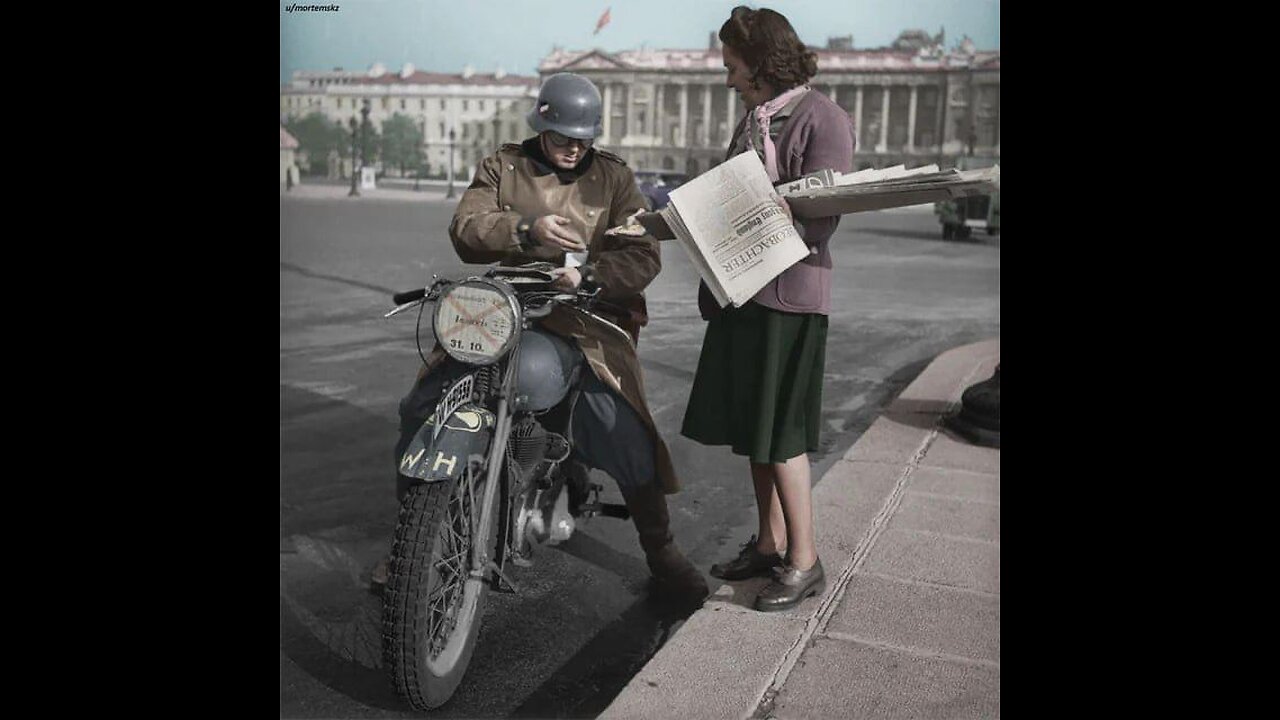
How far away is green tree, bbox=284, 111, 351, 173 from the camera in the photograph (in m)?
3.05

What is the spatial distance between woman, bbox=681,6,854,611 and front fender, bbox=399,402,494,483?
60cm

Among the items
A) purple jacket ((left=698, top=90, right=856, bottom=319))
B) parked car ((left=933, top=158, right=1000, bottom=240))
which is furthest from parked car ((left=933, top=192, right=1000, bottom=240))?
purple jacket ((left=698, top=90, right=856, bottom=319))

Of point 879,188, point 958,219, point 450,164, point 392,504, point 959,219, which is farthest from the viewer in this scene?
point 958,219

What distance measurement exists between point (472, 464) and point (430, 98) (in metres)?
1.01

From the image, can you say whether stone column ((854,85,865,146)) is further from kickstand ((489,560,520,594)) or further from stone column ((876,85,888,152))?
kickstand ((489,560,520,594))

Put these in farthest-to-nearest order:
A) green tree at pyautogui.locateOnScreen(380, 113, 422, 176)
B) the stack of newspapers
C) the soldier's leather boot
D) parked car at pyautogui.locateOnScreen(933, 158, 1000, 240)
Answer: parked car at pyautogui.locateOnScreen(933, 158, 1000, 240) < green tree at pyautogui.locateOnScreen(380, 113, 422, 176) < the soldier's leather boot < the stack of newspapers

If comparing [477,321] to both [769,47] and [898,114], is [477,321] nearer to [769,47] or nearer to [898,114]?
[769,47]

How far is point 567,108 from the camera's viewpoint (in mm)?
2732

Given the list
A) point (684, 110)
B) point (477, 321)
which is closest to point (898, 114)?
point (684, 110)

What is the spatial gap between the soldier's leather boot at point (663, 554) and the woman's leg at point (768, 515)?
0.22 m

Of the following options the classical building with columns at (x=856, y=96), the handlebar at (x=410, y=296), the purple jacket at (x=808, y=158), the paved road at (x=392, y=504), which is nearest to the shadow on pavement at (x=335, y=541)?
the paved road at (x=392, y=504)
